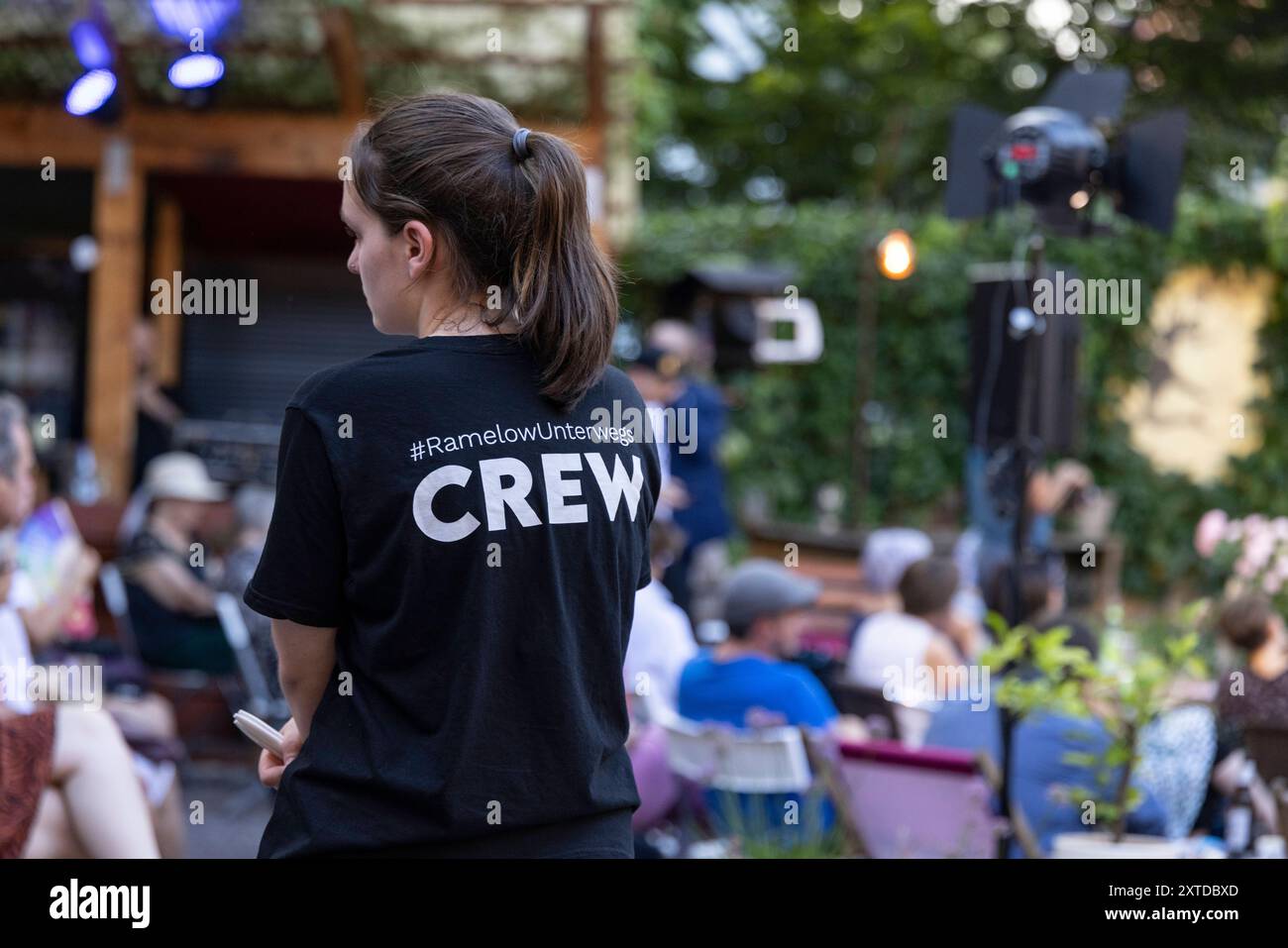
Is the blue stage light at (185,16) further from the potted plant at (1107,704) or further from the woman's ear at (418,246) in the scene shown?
the woman's ear at (418,246)

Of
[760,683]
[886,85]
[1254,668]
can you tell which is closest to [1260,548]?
[1254,668]

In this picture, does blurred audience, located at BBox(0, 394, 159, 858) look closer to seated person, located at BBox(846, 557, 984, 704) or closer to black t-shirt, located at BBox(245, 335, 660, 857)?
black t-shirt, located at BBox(245, 335, 660, 857)

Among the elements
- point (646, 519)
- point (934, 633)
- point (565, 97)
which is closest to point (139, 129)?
point (565, 97)

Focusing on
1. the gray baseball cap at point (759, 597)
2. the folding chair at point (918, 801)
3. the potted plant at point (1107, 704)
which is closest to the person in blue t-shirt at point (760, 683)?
the gray baseball cap at point (759, 597)

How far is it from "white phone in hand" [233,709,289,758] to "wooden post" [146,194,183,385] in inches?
358

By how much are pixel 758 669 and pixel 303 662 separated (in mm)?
3250

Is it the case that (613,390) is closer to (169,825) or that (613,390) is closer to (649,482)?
(649,482)

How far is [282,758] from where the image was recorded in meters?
1.79

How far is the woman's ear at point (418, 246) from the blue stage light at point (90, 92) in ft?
8.55

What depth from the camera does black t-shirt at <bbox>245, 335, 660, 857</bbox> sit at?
1.64 metres

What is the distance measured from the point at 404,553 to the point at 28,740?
173cm

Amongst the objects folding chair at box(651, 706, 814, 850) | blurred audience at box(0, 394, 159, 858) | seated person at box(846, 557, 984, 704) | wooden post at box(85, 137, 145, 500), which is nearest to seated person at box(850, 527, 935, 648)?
seated person at box(846, 557, 984, 704)

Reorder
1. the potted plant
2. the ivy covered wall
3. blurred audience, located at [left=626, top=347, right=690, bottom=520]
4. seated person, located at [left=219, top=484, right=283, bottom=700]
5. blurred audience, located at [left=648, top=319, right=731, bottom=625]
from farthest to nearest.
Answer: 1. the ivy covered wall
2. blurred audience, located at [left=648, top=319, right=731, bottom=625]
3. blurred audience, located at [left=626, top=347, right=690, bottom=520]
4. seated person, located at [left=219, top=484, right=283, bottom=700]
5. the potted plant

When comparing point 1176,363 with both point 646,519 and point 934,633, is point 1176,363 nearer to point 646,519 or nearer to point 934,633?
point 934,633
